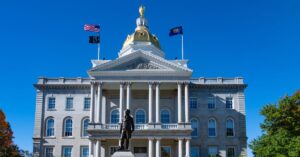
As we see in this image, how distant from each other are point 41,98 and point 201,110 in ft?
70.0

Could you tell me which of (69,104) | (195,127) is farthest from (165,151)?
(69,104)

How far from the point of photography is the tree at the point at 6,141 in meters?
51.2

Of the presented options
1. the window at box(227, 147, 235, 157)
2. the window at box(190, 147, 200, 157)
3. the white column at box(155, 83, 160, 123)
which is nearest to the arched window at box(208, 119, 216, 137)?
the window at box(190, 147, 200, 157)

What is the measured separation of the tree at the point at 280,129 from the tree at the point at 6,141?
27.5 m

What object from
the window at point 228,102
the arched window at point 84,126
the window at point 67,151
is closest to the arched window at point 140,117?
the arched window at point 84,126

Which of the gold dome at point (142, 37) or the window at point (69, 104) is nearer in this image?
the window at point (69, 104)

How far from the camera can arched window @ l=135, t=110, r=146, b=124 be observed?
56.9m

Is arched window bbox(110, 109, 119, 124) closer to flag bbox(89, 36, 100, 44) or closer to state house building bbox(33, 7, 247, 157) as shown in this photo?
state house building bbox(33, 7, 247, 157)

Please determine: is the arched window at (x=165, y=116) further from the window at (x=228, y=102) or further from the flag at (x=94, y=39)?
the flag at (x=94, y=39)

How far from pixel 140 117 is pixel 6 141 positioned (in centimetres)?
1715

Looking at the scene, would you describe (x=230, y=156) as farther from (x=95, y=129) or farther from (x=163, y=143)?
(x=95, y=129)

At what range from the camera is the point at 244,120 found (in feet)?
192

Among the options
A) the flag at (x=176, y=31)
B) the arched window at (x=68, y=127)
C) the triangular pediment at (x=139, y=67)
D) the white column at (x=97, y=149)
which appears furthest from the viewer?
the arched window at (x=68, y=127)

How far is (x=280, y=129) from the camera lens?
42781 millimetres
